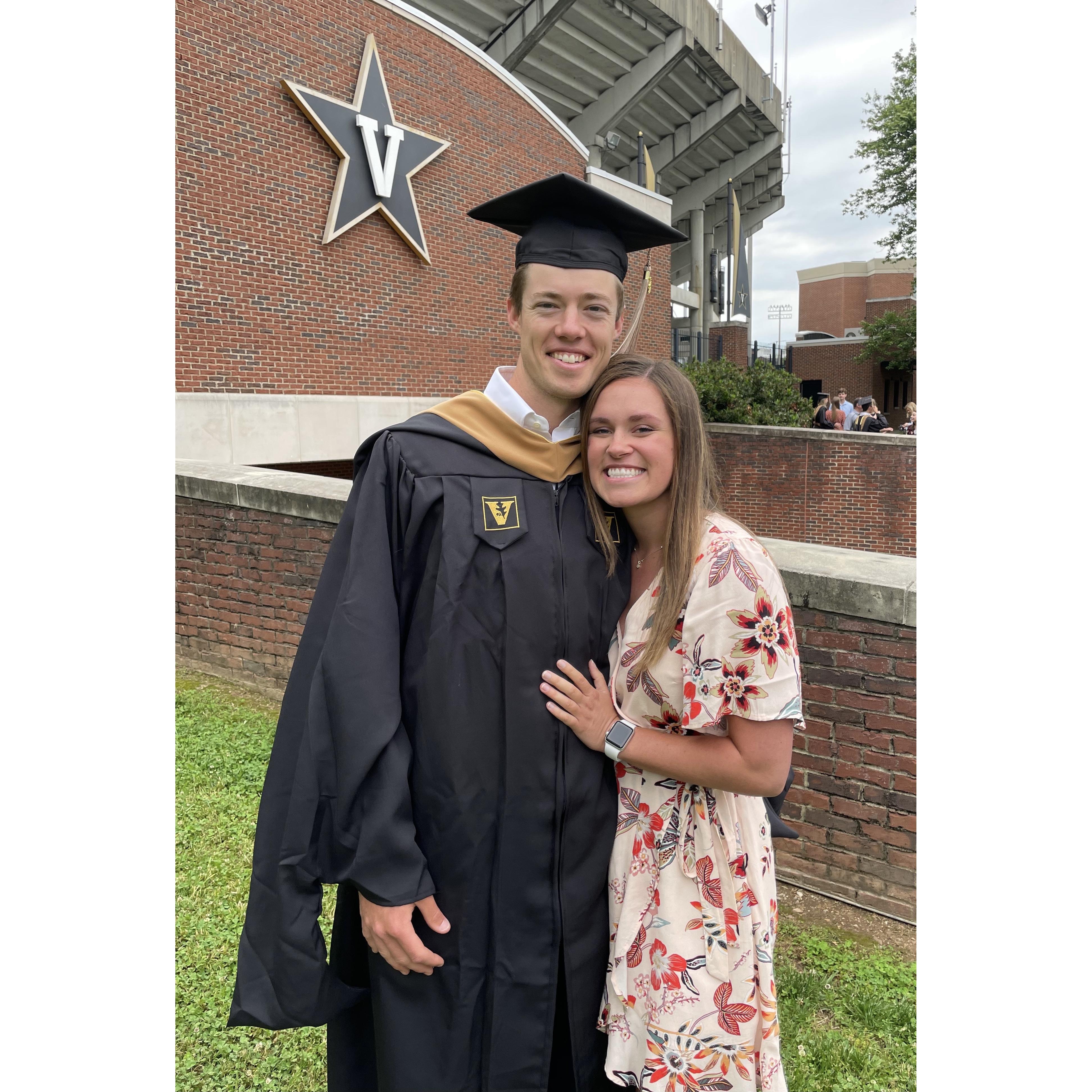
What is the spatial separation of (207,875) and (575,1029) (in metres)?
2.19

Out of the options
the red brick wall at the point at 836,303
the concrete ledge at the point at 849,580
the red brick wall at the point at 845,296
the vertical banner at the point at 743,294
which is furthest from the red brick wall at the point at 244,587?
the red brick wall at the point at 836,303

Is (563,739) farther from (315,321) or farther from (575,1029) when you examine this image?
(315,321)

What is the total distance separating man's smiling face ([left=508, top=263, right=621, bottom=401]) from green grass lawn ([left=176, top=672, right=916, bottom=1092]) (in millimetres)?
2202

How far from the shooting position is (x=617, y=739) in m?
1.75

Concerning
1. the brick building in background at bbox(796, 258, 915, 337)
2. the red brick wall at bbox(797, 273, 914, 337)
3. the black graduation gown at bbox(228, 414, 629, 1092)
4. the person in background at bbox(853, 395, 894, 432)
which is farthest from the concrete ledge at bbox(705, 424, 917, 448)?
the red brick wall at bbox(797, 273, 914, 337)

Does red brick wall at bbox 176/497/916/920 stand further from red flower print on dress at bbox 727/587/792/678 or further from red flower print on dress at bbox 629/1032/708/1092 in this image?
red flower print on dress at bbox 629/1032/708/1092

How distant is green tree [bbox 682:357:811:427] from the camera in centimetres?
1595

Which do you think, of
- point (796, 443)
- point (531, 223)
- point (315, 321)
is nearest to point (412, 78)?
point (315, 321)

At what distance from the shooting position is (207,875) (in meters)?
3.36

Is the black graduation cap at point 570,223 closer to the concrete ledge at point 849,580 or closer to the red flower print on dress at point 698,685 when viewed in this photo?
the red flower print on dress at point 698,685

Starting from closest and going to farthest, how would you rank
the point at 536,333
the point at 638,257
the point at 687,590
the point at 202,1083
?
the point at 687,590, the point at 536,333, the point at 202,1083, the point at 638,257

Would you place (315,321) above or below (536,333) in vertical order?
above

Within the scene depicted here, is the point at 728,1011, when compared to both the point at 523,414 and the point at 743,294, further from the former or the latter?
the point at 743,294

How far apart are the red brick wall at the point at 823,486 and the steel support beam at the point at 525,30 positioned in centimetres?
1193
